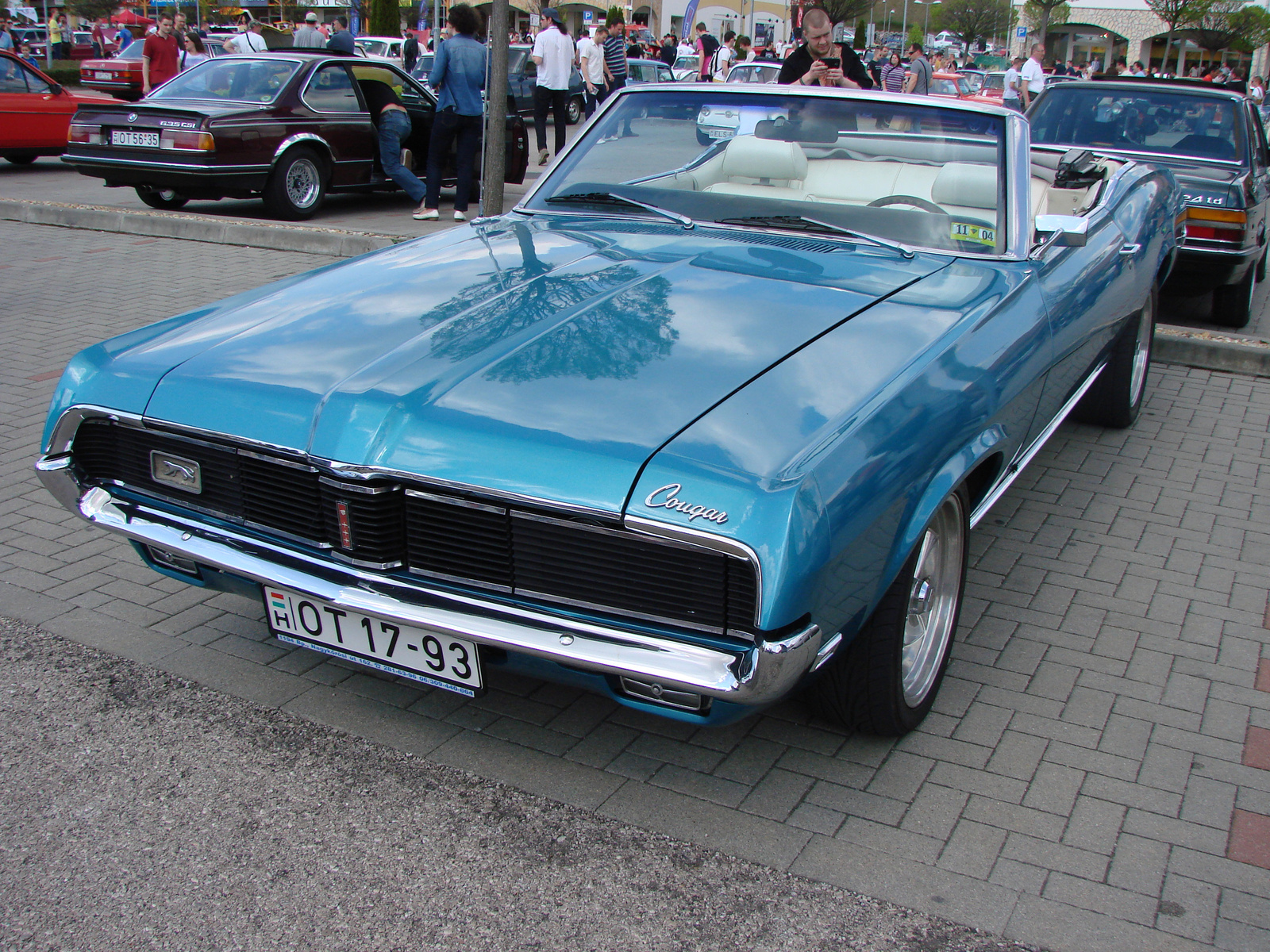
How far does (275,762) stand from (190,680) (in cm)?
53

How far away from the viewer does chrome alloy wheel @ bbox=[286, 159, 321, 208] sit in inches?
390

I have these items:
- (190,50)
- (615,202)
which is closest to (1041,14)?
Answer: (190,50)

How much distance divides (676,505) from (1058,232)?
2.00 m

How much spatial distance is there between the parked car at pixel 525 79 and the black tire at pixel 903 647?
549 inches

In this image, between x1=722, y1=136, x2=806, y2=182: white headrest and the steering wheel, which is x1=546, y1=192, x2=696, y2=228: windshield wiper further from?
the steering wheel

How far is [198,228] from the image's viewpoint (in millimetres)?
9344

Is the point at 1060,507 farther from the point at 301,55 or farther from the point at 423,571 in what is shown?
the point at 301,55

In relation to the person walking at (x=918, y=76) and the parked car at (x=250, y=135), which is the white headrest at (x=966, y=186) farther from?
the person walking at (x=918, y=76)

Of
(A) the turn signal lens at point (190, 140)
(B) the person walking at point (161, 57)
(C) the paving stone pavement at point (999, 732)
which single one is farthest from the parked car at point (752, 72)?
(C) the paving stone pavement at point (999, 732)

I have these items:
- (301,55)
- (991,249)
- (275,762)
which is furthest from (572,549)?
(301,55)

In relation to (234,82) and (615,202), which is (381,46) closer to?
(234,82)

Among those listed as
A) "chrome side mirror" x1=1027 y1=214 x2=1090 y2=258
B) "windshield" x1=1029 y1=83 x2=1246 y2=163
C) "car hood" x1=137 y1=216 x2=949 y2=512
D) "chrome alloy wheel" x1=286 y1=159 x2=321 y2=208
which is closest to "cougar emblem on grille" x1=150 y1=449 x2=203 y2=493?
"car hood" x1=137 y1=216 x2=949 y2=512

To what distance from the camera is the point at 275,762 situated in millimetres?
2674

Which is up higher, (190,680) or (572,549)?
(572,549)
